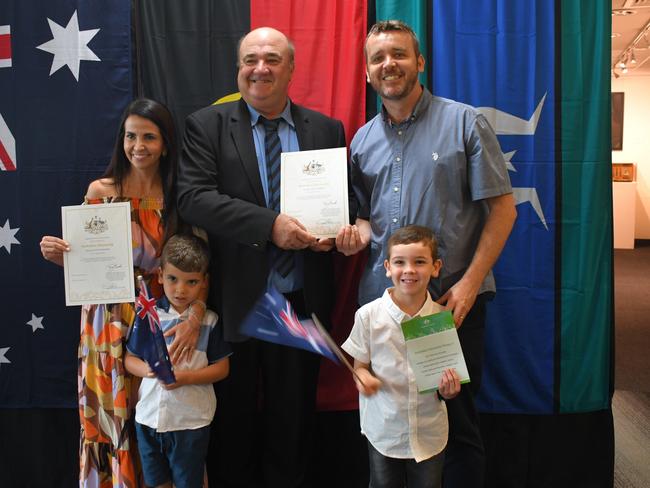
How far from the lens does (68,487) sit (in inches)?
109

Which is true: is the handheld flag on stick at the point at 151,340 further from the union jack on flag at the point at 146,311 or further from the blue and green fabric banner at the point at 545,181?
the blue and green fabric banner at the point at 545,181

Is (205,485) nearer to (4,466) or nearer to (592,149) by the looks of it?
(4,466)

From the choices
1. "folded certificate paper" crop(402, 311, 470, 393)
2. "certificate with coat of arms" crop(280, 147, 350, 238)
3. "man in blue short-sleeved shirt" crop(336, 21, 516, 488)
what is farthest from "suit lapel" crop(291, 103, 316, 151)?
"folded certificate paper" crop(402, 311, 470, 393)

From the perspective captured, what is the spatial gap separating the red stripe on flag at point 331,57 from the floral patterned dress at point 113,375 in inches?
34.7

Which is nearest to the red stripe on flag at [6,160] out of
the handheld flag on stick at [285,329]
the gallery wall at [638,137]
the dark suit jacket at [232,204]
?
the dark suit jacket at [232,204]

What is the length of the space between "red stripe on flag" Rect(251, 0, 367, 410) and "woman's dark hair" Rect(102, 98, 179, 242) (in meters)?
0.67

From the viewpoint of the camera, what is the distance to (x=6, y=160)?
265 cm

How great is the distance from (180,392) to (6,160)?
1.57 m

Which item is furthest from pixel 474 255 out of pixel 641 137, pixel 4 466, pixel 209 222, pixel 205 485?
pixel 641 137

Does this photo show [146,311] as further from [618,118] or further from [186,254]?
[618,118]

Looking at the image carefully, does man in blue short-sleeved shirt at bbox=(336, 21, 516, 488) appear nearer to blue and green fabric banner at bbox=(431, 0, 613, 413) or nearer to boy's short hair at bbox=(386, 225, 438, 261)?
boy's short hair at bbox=(386, 225, 438, 261)

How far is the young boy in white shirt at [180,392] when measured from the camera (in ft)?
6.31

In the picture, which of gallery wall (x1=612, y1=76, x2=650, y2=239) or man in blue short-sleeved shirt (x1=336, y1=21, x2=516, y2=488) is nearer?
man in blue short-sleeved shirt (x1=336, y1=21, x2=516, y2=488)

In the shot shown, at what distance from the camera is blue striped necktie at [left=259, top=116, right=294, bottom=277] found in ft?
6.98
